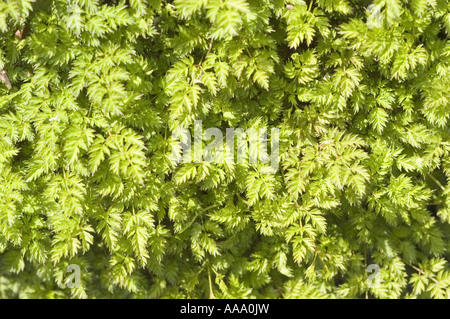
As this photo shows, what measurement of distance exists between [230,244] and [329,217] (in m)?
0.52

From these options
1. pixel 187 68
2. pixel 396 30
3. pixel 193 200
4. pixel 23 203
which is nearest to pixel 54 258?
pixel 23 203

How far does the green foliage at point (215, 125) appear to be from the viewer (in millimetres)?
1970

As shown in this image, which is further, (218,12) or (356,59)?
(356,59)

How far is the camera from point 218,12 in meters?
1.77

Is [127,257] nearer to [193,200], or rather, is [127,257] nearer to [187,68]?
[193,200]

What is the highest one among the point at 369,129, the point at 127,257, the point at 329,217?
the point at 369,129

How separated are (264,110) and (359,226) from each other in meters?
0.76

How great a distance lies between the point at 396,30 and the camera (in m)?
2.02

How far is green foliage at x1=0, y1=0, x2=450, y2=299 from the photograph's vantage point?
6.46ft

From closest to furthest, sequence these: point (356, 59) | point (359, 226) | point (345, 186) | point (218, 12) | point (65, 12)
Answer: point (218, 12), point (65, 12), point (356, 59), point (345, 186), point (359, 226)

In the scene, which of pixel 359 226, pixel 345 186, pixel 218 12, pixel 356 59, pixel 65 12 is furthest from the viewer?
pixel 359 226

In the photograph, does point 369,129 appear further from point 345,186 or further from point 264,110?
point 264,110

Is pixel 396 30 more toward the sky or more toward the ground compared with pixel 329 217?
more toward the sky

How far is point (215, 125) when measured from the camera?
85.5 inches
